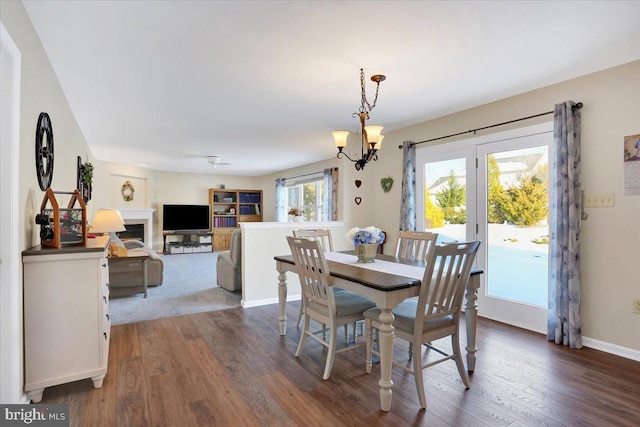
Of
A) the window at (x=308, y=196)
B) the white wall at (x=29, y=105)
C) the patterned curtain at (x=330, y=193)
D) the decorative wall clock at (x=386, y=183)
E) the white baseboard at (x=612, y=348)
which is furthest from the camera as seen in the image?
the window at (x=308, y=196)

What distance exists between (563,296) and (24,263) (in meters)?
4.08

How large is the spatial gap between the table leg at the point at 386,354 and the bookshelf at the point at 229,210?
8392 mm

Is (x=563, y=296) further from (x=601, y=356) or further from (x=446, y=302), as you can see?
(x=446, y=302)

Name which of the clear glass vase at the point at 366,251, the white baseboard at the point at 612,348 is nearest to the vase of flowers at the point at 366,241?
the clear glass vase at the point at 366,251

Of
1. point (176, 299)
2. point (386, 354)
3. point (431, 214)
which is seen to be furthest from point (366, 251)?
point (176, 299)

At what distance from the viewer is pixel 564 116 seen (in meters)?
3.02

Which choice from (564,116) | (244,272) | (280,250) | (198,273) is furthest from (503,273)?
(198,273)

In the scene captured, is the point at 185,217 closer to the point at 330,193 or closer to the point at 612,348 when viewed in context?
the point at 330,193

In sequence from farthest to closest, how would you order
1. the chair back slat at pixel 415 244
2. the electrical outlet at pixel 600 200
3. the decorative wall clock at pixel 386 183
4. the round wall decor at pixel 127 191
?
the round wall decor at pixel 127 191 < the decorative wall clock at pixel 386 183 < the chair back slat at pixel 415 244 < the electrical outlet at pixel 600 200

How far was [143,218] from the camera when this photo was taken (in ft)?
27.8

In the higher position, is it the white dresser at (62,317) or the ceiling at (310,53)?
the ceiling at (310,53)

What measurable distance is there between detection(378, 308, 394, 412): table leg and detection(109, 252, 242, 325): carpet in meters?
2.63

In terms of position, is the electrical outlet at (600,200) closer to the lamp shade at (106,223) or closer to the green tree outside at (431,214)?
the green tree outside at (431,214)

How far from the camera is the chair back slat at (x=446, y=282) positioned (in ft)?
6.52
